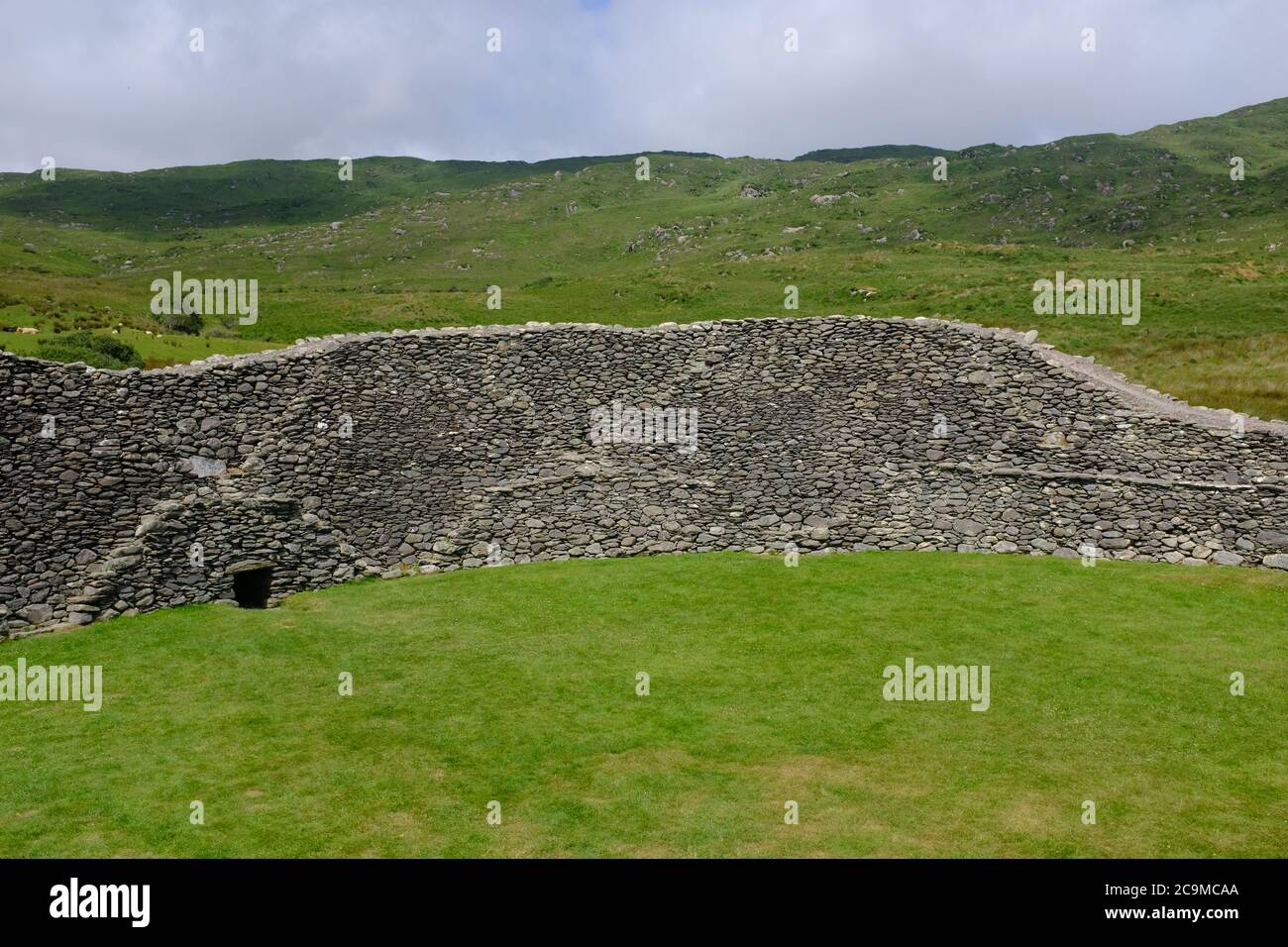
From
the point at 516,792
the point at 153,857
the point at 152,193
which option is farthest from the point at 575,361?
the point at 152,193

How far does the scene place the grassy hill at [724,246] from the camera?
47.0 m

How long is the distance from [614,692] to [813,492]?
12485 mm

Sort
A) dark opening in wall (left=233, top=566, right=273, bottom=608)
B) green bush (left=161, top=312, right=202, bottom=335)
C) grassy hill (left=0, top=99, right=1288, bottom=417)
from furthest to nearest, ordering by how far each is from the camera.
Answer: green bush (left=161, top=312, right=202, bottom=335)
grassy hill (left=0, top=99, right=1288, bottom=417)
dark opening in wall (left=233, top=566, right=273, bottom=608)

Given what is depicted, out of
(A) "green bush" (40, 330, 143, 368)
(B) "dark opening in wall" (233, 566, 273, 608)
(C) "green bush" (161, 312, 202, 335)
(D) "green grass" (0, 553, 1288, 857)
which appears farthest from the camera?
(C) "green bush" (161, 312, 202, 335)

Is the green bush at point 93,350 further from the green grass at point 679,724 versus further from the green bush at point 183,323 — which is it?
the green grass at point 679,724

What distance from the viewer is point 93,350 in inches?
1407

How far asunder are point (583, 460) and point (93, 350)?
1976 centimetres

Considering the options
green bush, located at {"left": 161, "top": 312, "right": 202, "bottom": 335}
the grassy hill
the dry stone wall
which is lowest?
the dry stone wall

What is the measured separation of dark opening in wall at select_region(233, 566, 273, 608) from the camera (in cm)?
2330

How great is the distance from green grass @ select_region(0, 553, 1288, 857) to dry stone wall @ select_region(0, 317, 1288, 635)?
76.3 inches

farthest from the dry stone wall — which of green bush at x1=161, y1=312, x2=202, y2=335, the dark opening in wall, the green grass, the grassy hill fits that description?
green bush at x1=161, y1=312, x2=202, y2=335

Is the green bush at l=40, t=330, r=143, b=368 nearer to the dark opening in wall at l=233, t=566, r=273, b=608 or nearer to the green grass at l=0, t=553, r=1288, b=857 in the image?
the dark opening in wall at l=233, t=566, r=273, b=608

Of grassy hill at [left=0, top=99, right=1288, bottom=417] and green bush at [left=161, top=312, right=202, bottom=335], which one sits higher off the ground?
grassy hill at [left=0, top=99, right=1288, bottom=417]
